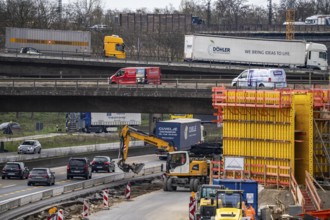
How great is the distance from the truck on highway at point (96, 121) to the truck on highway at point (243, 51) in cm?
1832

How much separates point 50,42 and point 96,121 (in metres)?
10.7

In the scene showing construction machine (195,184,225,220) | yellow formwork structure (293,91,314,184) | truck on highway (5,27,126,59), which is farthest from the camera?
truck on highway (5,27,126,59)

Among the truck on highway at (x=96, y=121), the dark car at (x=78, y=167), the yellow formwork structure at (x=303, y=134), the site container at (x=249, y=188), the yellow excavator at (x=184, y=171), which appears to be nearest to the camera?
the site container at (x=249, y=188)

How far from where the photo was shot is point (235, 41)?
4018 inches

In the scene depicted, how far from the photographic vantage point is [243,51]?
333ft

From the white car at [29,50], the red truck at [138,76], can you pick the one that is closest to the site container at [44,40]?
the white car at [29,50]

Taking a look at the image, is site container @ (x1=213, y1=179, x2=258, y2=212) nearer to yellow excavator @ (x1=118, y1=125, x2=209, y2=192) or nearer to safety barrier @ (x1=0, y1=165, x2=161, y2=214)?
safety barrier @ (x1=0, y1=165, x2=161, y2=214)

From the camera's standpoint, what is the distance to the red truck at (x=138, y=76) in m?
76.6

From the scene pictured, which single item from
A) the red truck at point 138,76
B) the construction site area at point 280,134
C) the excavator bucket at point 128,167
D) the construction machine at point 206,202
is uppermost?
the red truck at point 138,76

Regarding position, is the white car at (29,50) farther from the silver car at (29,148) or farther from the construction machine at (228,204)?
the construction machine at (228,204)

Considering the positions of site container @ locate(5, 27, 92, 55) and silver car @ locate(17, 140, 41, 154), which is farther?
site container @ locate(5, 27, 92, 55)

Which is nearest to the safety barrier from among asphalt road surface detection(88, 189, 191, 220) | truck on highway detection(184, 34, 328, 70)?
asphalt road surface detection(88, 189, 191, 220)

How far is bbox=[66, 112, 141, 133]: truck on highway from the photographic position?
116188 mm

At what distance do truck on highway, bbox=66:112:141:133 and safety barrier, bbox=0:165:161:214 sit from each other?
4199 cm
